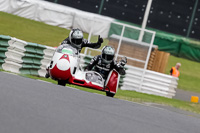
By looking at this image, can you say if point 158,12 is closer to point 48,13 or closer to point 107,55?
point 48,13

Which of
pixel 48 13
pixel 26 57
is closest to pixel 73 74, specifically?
pixel 26 57

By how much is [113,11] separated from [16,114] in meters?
32.5

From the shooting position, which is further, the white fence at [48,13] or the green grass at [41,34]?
the white fence at [48,13]

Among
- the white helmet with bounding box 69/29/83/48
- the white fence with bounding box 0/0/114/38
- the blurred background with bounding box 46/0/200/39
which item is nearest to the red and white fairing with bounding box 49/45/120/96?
the white helmet with bounding box 69/29/83/48

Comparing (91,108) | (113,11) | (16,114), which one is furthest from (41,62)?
(113,11)

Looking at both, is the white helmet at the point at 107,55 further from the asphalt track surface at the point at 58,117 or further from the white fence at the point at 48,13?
the white fence at the point at 48,13

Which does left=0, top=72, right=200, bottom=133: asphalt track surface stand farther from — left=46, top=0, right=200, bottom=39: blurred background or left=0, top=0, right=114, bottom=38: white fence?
left=46, top=0, right=200, bottom=39: blurred background

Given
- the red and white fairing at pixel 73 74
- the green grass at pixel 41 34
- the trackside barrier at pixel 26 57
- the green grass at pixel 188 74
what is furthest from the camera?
the green grass at pixel 188 74

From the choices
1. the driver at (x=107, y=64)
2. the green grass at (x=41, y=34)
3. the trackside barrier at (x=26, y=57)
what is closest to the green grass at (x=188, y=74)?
the green grass at (x=41, y=34)

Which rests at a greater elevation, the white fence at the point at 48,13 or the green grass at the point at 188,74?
the white fence at the point at 48,13

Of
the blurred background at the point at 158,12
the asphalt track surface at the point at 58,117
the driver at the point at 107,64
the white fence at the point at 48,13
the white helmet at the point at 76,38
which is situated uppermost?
the blurred background at the point at 158,12

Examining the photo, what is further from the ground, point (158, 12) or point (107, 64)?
point (158, 12)

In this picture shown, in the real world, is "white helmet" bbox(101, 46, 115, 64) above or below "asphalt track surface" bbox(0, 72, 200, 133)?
above

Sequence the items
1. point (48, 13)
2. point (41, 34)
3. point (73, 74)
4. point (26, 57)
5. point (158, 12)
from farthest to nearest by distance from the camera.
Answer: point (158, 12)
point (48, 13)
point (41, 34)
point (26, 57)
point (73, 74)
